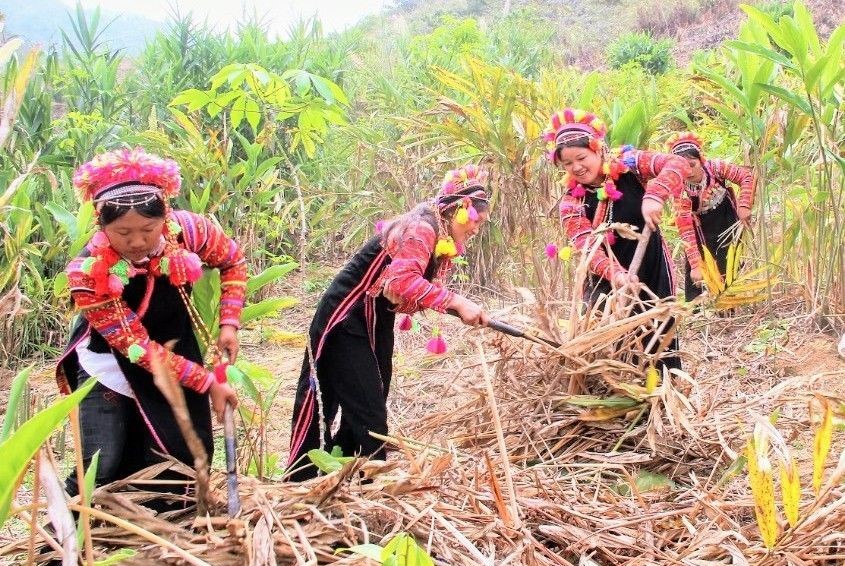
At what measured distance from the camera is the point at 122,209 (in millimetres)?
1798

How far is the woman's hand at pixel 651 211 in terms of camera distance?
9.48 feet

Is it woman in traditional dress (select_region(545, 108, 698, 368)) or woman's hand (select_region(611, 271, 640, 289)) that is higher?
woman in traditional dress (select_region(545, 108, 698, 368))

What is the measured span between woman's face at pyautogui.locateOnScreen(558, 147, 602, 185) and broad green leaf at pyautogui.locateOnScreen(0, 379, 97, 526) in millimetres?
2386

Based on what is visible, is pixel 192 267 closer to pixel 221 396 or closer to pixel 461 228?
pixel 221 396

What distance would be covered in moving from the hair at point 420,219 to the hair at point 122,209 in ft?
2.58

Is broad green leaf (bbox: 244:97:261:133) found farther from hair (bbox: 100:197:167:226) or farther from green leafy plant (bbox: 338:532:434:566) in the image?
green leafy plant (bbox: 338:532:434:566)

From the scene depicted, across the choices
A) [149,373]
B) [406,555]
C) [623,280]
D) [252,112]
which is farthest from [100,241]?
[252,112]

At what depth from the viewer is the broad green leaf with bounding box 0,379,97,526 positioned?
707mm

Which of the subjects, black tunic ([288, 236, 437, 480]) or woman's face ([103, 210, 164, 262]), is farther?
black tunic ([288, 236, 437, 480])

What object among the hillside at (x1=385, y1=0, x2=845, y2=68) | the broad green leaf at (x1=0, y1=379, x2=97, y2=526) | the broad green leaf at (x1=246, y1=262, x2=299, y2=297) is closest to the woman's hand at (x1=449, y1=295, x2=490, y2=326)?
the broad green leaf at (x1=246, y1=262, x2=299, y2=297)

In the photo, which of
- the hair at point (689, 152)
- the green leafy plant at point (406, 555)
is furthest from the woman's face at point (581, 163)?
the green leafy plant at point (406, 555)

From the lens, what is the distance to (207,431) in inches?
83.0

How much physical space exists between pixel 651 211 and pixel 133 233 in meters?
1.79

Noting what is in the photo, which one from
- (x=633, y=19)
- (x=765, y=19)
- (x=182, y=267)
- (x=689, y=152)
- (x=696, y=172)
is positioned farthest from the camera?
(x=633, y=19)
